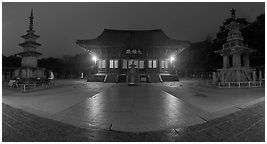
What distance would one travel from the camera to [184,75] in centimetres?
3981

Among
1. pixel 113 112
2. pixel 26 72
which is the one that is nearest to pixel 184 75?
pixel 26 72

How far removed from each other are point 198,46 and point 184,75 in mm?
11213

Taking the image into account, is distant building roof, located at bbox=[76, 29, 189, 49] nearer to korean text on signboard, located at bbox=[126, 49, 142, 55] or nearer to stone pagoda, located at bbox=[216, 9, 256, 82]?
korean text on signboard, located at bbox=[126, 49, 142, 55]

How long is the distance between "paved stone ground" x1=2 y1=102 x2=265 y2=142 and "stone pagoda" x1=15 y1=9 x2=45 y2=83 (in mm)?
16356

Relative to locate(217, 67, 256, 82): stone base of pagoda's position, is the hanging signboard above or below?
above

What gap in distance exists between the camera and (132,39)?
94.0 feet

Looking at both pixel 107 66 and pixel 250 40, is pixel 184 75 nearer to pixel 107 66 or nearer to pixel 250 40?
pixel 250 40

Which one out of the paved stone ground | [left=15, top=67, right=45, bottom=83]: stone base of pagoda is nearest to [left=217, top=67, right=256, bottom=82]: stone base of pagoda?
the paved stone ground

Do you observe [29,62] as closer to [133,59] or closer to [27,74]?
[27,74]

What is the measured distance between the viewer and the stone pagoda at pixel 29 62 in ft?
58.6

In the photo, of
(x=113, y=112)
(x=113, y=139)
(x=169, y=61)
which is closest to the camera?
(x=113, y=139)

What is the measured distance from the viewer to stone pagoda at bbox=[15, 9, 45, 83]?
1786 centimetres

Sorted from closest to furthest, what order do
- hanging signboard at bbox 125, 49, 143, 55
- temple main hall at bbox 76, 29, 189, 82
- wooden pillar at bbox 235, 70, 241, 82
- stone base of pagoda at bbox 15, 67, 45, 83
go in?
wooden pillar at bbox 235, 70, 241, 82
stone base of pagoda at bbox 15, 67, 45, 83
temple main hall at bbox 76, 29, 189, 82
hanging signboard at bbox 125, 49, 143, 55

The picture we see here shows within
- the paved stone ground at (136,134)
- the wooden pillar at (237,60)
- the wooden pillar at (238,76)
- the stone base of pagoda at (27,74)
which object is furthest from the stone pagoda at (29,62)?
the wooden pillar at (237,60)
